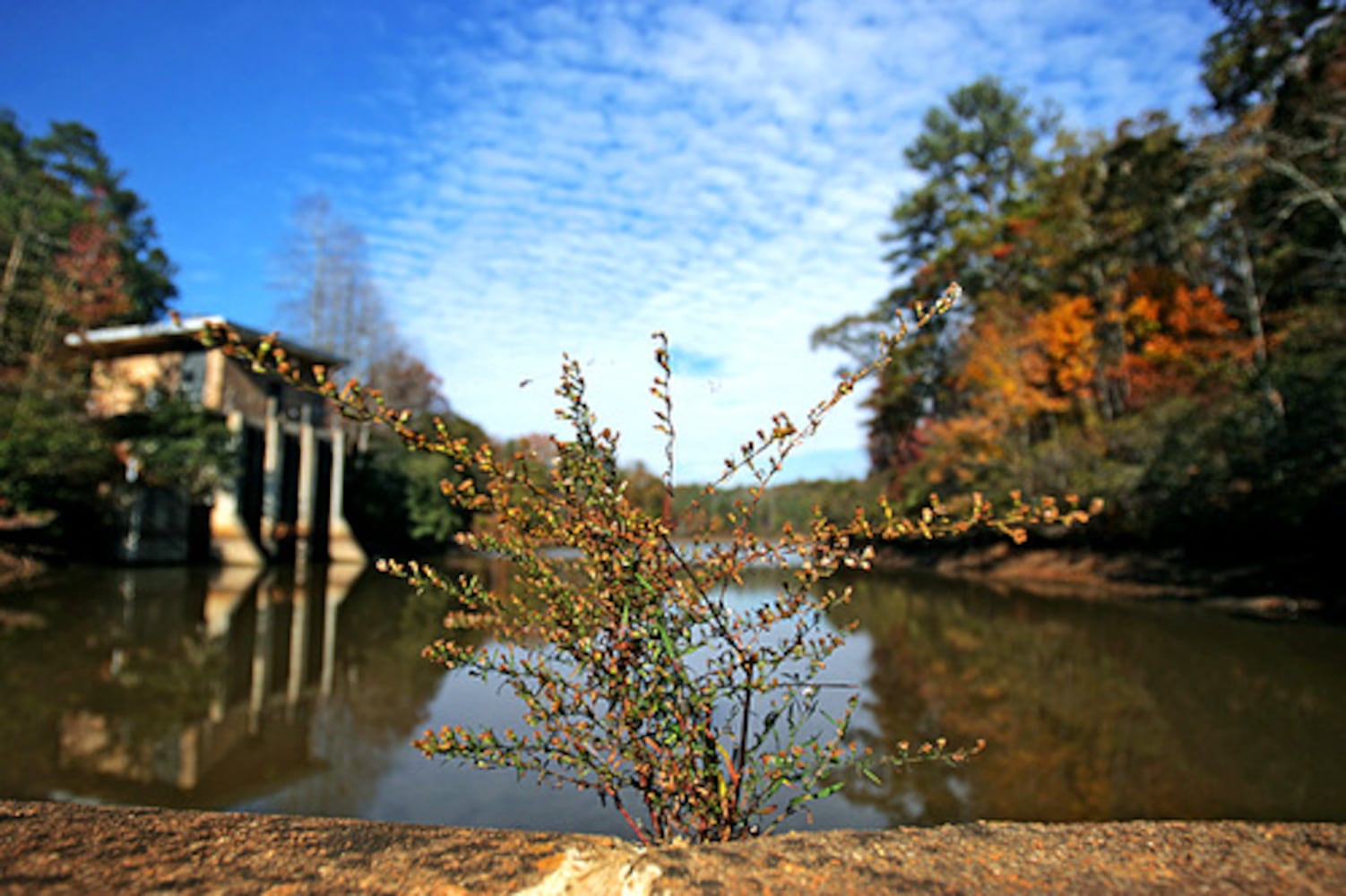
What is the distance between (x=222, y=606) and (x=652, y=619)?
12.0 m

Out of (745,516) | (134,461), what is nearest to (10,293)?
(134,461)

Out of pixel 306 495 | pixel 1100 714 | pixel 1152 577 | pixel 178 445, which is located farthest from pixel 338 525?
A: pixel 1100 714

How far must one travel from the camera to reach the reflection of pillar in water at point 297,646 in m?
6.20

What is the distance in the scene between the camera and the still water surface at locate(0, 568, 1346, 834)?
3.84m

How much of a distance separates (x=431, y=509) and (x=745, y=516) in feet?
82.8

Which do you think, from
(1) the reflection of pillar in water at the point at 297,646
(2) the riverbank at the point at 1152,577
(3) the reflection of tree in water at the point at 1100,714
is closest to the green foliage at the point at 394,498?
(1) the reflection of pillar in water at the point at 297,646

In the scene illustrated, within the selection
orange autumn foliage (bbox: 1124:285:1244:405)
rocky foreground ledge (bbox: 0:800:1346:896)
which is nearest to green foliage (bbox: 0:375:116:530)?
rocky foreground ledge (bbox: 0:800:1346:896)

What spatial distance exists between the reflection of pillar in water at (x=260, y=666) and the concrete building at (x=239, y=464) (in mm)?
8214

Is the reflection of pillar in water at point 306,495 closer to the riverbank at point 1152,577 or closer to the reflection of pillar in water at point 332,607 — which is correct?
the reflection of pillar in water at point 332,607

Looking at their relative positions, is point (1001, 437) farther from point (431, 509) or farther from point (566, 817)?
point (566, 817)

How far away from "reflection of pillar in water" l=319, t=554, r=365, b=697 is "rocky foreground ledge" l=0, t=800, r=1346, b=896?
4.86m

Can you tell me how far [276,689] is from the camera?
249 inches

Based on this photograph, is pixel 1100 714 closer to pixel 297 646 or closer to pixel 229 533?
pixel 297 646

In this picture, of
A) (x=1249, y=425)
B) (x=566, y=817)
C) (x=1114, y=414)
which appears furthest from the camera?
(x=1114, y=414)
